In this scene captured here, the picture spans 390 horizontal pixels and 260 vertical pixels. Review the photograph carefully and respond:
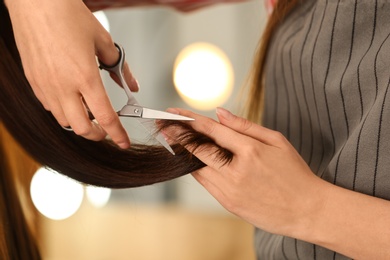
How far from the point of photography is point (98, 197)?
2646mm

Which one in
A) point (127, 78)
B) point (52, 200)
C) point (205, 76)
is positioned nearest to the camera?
point (127, 78)

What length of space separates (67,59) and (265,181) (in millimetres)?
265

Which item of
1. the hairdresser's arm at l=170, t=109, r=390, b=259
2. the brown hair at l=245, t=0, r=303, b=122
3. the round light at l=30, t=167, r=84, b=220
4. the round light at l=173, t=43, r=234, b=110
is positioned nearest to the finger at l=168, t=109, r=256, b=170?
the hairdresser's arm at l=170, t=109, r=390, b=259

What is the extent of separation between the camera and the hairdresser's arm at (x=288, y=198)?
694 millimetres

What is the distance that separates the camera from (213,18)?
2742mm

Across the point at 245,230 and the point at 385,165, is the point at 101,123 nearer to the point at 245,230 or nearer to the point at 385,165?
the point at 385,165

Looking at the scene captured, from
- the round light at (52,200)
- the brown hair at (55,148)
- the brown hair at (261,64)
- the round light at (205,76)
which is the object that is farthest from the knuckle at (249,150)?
the round light at (205,76)

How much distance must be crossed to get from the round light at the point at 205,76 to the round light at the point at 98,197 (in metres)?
0.55

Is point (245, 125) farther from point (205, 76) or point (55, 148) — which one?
point (205, 76)

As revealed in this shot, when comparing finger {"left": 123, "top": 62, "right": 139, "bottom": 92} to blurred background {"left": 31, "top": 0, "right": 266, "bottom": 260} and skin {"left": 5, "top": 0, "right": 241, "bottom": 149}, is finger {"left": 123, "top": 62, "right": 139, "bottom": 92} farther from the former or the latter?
blurred background {"left": 31, "top": 0, "right": 266, "bottom": 260}

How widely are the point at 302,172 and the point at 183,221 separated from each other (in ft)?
5.62

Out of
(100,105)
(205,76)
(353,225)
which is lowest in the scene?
(353,225)

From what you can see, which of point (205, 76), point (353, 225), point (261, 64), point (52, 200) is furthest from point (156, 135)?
point (205, 76)

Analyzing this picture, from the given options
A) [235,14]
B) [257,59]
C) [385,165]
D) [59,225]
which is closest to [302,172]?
[385,165]
